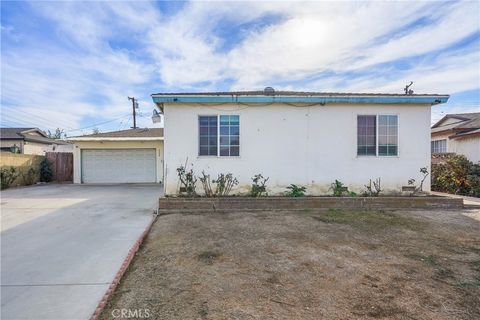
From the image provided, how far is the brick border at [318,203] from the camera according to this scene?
24.2ft

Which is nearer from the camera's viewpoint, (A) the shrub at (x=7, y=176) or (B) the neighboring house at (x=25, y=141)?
(A) the shrub at (x=7, y=176)

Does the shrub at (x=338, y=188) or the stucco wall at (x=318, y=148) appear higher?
the stucco wall at (x=318, y=148)

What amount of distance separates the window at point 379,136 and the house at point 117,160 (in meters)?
11.2

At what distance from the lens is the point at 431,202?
7.52m

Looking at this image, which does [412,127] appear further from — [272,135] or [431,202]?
[272,135]

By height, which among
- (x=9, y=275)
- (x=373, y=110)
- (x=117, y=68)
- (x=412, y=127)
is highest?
(x=117, y=68)

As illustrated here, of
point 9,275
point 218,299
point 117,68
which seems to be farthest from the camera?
point 117,68

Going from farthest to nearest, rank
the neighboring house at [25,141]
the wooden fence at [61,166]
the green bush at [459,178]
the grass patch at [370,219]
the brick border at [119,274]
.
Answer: the neighboring house at [25,141] → the wooden fence at [61,166] → the green bush at [459,178] → the grass patch at [370,219] → the brick border at [119,274]

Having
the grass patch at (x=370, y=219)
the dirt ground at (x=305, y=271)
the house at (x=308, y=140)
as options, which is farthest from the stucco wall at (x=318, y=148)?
the dirt ground at (x=305, y=271)

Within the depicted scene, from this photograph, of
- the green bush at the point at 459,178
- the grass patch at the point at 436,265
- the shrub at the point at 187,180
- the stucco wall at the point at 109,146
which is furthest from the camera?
the stucco wall at the point at 109,146

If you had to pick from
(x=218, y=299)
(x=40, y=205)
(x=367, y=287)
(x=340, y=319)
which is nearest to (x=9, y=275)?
(x=218, y=299)

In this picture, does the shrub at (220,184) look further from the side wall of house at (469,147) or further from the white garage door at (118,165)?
the side wall of house at (469,147)

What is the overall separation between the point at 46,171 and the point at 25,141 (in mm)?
7974

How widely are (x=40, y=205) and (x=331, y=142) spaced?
977 cm
